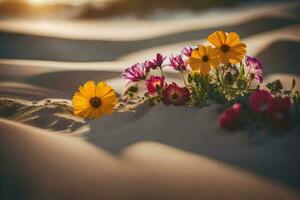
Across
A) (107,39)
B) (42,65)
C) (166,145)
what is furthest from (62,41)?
(166,145)

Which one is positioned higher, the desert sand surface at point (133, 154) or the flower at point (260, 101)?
the flower at point (260, 101)

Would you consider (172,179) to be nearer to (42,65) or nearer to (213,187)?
(213,187)

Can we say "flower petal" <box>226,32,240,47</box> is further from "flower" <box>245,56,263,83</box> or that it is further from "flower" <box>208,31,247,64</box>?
"flower" <box>245,56,263,83</box>

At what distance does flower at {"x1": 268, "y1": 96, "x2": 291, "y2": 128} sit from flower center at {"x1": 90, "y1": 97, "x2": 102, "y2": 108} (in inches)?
44.0

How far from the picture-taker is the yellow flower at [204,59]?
3303 millimetres

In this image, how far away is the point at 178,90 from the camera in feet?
11.0

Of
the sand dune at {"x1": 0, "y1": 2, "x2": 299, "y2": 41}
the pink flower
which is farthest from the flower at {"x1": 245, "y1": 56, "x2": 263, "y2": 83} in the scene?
the sand dune at {"x1": 0, "y1": 2, "x2": 299, "y2": 41}

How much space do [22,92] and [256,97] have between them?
2349 millimetres

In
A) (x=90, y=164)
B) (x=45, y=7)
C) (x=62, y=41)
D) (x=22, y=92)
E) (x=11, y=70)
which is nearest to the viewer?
(x=90, y=164)

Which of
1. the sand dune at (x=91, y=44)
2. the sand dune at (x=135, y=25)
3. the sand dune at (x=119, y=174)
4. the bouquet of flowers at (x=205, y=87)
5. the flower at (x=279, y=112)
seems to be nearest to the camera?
the sand dune at (x=119, y=174)

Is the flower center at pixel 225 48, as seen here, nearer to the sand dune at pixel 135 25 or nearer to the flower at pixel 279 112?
the flower at pixel 279 112

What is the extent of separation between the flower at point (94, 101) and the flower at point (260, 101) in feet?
3.08

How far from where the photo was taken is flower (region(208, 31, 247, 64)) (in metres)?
3.32

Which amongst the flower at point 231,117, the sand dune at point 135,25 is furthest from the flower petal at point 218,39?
the sand dune at point 135,25
